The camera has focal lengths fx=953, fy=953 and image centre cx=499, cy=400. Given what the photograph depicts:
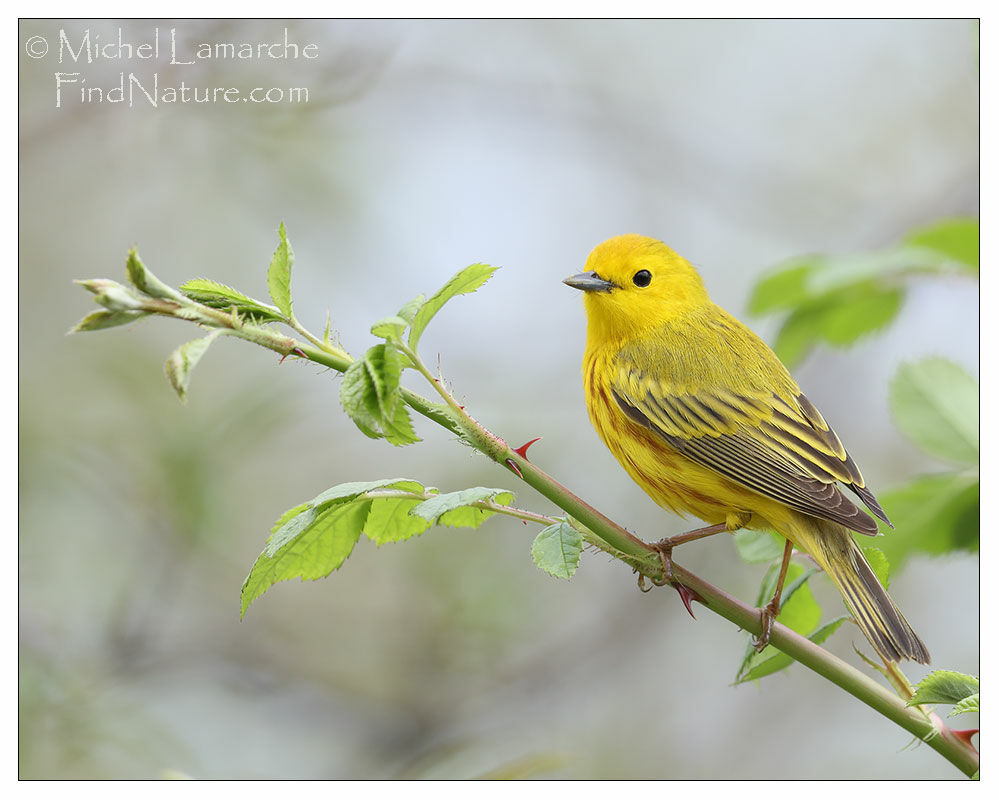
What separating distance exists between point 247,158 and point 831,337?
4.24 meters

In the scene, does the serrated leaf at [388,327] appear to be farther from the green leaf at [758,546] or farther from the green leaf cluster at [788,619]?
the green leaf at [758,546]

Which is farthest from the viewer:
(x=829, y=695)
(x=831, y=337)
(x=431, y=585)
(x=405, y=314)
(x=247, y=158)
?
(x=829, y=695)

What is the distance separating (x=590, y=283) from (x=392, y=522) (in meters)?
1.70

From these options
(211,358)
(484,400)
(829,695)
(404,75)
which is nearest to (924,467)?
(829,695)

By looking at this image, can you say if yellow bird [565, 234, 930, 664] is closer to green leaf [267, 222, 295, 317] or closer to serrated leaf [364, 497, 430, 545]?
serrated leaf [364, 497, 430, 545]

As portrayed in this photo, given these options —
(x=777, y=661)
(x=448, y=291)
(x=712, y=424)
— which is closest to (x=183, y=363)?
(x=448, y=291)

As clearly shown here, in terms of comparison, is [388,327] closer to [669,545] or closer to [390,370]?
[390,370]

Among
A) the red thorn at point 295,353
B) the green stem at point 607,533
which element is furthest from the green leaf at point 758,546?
the red thorn at point 295,353

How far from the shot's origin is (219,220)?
6.66 m

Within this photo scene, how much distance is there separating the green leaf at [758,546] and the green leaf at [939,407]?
50 cm

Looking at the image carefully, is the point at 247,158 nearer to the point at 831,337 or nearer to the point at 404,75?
the point at 404,75

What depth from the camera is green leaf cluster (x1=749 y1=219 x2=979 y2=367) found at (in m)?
2.90

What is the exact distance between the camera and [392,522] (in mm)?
2021

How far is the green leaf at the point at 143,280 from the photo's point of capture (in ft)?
4.71
